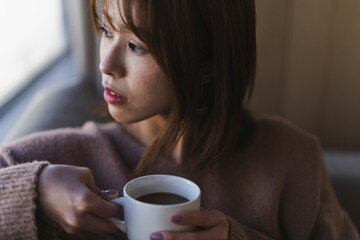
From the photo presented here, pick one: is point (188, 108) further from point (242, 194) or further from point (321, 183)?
point (321, 183)

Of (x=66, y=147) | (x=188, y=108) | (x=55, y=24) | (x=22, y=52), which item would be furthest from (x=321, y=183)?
(x=55, y=24)

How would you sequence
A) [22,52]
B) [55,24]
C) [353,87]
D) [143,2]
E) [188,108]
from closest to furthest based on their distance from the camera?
1. [143,2]
2. [188,108]
3. [353,87]
4. [22,52]
5. [55,24]

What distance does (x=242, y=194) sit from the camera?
0.90 meters

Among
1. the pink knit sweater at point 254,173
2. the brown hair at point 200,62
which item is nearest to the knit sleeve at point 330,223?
the pink knit sweater at point 254,173

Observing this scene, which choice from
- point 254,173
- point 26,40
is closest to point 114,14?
point 254,173

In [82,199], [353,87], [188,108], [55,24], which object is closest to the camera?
[82,199]

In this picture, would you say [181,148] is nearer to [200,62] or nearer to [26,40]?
[200,62]

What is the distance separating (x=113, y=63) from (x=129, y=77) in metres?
0.04

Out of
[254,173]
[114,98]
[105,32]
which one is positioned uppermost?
[105,32]

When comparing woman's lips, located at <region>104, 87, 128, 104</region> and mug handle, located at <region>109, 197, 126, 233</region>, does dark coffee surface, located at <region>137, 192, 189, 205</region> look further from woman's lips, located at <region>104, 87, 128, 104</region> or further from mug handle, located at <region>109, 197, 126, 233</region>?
woman's lips, located at <region>104, 87, 128, 104</region>

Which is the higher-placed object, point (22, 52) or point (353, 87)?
point (22, 52)

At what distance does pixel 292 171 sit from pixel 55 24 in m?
1.60

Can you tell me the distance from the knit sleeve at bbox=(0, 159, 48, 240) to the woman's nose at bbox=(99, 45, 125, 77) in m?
0.20

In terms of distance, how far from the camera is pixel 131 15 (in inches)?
26.3
